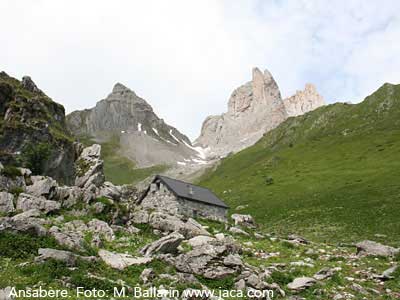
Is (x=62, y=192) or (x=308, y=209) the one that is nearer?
(x=62, y=192)

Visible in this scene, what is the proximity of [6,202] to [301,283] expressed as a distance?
61.9ft

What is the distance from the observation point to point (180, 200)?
56281 millimetres

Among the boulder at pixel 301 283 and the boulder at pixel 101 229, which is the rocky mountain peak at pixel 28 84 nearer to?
the boulder at pixel 101 229

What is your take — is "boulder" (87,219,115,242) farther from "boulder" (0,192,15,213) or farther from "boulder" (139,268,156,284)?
"boulder" (139,268,156,284)

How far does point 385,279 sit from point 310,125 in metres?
147

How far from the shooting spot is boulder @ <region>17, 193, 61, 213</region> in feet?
91.5

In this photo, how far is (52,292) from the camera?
14914 mm

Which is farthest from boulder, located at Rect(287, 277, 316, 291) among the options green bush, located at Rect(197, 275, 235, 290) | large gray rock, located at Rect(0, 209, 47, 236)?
large gray rock, located at Rect(0, 209, 47, 236)

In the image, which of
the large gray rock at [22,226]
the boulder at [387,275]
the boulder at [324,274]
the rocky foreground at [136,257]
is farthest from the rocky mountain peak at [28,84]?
the boulder at [387,275]

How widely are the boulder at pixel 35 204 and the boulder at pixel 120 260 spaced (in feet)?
28.4

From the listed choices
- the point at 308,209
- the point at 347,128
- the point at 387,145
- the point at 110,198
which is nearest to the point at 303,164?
the point at 387,145

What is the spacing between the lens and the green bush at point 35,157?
1558 inches

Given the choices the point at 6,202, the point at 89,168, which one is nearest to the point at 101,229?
the point at 6,202

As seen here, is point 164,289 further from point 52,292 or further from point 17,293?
point 17,293
